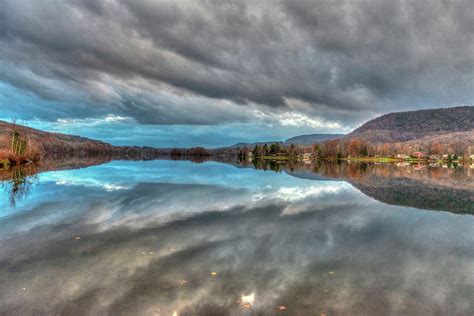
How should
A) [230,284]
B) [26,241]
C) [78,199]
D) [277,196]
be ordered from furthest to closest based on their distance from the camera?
[277,196], [78,199], [26,241], [230,284]

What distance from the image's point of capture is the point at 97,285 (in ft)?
25.3

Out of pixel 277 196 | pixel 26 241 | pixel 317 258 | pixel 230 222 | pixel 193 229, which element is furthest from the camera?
pixel 277 196

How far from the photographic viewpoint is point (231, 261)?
971 cm

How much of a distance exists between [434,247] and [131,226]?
12.4 m

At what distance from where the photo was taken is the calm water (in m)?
6.92

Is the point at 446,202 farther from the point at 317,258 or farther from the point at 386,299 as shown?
the point at 386,299

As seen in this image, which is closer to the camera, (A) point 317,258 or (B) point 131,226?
(A) point 317,258

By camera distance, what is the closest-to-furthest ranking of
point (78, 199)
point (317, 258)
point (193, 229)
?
1. point (317, 258)
2. point (193, 229)
3. point (78, 199)

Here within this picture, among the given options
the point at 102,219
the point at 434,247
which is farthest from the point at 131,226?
the point at 434,247

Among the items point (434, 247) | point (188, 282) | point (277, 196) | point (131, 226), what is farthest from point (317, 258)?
point (277, 196)

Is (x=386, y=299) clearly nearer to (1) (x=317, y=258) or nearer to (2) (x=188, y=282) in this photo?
(1) (x=317, y=258)

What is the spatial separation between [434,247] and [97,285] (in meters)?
11.6

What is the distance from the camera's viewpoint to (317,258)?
33.4 feet

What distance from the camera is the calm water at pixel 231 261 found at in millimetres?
6922
